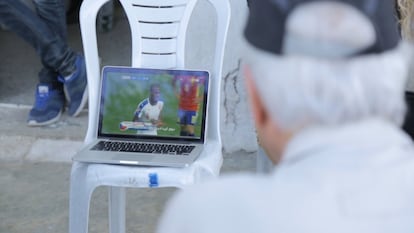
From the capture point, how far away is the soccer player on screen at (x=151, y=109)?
9.07 ft

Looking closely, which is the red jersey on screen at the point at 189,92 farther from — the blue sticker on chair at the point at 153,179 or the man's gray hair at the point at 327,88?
the man's gray hair at the point at 327,88

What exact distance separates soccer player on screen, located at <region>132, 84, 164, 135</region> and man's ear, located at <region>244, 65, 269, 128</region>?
1566mm

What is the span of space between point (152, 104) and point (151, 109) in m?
0.02

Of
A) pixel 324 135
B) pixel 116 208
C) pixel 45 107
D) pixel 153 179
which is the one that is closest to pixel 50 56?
pixel 45 107

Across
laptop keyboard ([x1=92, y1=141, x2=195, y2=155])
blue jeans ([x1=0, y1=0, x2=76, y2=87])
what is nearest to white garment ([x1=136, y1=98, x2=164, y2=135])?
laptop keyboard ([x1=92, y1=141, x2=195, y2=155])

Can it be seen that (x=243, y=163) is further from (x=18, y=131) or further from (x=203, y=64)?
(x=18, y=131)

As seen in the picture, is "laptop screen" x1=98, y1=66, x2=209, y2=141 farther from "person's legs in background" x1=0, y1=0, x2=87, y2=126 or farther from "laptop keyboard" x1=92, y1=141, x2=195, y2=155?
"person's legs in background" x1=0, y1=0, x2=87, y2=126

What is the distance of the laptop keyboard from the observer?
2.65 metres

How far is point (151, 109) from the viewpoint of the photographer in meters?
2.77

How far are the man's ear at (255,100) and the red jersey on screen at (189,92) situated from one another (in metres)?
1.57

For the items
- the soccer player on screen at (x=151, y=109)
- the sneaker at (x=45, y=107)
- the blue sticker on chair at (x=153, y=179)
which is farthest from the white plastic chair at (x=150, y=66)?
the sneaker at (x=45, y=107)

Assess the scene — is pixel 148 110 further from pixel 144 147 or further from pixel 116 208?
pixel 116 208

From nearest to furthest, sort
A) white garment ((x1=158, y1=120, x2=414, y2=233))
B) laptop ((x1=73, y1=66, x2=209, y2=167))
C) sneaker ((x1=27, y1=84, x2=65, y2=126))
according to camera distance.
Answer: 1. white garment ((x1=158, y1=120, x2=414, y2=233))
2. laptop ((x1=73, y1=66, x2=209, y2=167))
3. sneaker ((x1=27, y1=84, x2=65, y2=126))

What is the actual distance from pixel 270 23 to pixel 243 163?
9.05 ft
